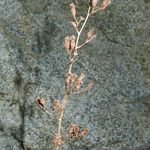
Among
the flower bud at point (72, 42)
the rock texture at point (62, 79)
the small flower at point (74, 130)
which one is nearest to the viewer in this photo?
the flower bud at point (72, 42)

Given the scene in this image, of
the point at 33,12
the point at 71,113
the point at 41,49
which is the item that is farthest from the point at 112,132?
the point at 33,12

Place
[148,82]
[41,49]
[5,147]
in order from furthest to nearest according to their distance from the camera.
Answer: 1. [148,82]
2. [41,49]
3. [5,147]

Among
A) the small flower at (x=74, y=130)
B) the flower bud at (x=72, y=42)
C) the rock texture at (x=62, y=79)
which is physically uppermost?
the flower bud at (x=72, y=42)

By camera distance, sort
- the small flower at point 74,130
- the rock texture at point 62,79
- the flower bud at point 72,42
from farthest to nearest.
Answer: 1. the rock texture at point 62,79
2. the small flower at point 74,130
3. the flower bud at point 72,42

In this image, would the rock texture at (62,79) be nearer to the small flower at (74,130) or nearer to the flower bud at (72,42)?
the small flower at (74,130)

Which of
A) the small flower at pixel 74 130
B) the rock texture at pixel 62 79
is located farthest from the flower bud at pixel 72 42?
the rock texture at pixel 62 79

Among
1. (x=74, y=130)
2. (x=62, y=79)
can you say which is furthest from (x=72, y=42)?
(x=62, y=79)

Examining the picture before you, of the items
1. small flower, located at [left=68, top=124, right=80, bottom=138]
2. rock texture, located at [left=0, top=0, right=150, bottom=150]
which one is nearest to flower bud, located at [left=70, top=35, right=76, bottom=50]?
small flower, located at [left=68, top=124, right=80, bottom=138]

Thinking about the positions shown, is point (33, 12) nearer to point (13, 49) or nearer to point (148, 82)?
point (13, 49)

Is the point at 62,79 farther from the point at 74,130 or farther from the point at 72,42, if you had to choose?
the point at 72,42
